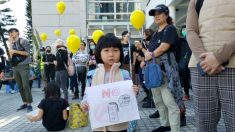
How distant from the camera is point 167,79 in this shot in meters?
4.27

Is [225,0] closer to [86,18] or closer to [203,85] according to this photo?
[203,85]

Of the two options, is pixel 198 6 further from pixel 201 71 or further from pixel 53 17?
pixel 53 17

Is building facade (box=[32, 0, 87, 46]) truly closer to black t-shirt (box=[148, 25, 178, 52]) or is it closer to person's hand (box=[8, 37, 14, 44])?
person's hand (box=[8, 37, 14, 44])

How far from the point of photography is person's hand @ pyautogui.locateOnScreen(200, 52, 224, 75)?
2.11 meters

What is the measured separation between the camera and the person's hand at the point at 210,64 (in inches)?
83.1

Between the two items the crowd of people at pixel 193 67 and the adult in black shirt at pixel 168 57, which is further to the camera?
the adult in black shirt at pixel 168 57

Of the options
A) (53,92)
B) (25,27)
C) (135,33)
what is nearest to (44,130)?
(53,92)

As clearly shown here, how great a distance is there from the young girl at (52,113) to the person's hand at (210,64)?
12.1 feet

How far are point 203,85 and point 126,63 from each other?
4.70m

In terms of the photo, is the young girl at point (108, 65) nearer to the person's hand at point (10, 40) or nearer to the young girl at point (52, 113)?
the young girl at point (52, 113)

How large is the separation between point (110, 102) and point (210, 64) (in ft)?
2.98

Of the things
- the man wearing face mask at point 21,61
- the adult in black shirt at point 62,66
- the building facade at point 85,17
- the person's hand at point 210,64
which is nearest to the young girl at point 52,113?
the man wearing face mask at point 21,61

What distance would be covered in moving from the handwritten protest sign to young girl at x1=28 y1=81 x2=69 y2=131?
2.87 m

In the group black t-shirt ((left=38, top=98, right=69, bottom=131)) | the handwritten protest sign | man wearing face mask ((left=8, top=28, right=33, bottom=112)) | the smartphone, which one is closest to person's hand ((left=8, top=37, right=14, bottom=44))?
man wearing face mask ((left=8, top=28, right=33, bottom=112))
